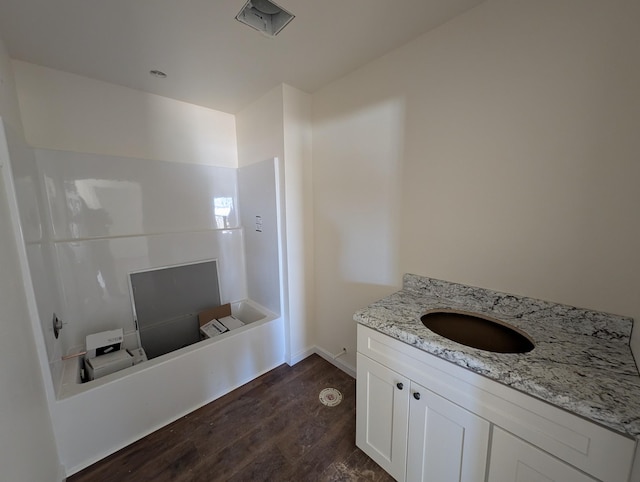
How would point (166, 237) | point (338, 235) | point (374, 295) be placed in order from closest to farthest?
point (374, 295) → point (338, 235) → point (166, 237)

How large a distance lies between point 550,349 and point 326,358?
5.75 ft

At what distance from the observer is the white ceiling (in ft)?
3.83

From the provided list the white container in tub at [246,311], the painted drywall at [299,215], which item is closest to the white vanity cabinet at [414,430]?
the painted drywall at [299,215]

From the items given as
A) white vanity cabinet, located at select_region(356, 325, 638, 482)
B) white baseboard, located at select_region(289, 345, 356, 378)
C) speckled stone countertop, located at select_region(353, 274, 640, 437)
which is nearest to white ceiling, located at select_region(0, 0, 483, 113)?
speckled stone countertop, located at select_region(353, 274, 640, 437)

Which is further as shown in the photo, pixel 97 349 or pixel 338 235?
pixel 338 235

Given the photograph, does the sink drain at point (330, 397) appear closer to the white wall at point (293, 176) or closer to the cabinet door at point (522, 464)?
the white wall at point (293, 176)

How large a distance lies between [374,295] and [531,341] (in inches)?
37.4

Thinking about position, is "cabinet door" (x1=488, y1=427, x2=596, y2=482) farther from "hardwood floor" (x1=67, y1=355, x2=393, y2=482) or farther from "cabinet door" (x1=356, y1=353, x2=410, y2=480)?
"hardwood floor" (x1=67, y1=355, x2=393, y2=482)

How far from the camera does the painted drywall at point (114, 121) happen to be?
1614 millimetres

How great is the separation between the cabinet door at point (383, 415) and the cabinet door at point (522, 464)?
0.34 m

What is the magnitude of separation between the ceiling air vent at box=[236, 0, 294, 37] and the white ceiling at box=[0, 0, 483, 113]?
0.14 feet

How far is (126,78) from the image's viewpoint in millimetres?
1784

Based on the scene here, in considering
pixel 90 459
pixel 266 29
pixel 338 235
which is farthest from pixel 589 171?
pixel 90 459

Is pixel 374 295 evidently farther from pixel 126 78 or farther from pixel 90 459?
pixel 126 78
